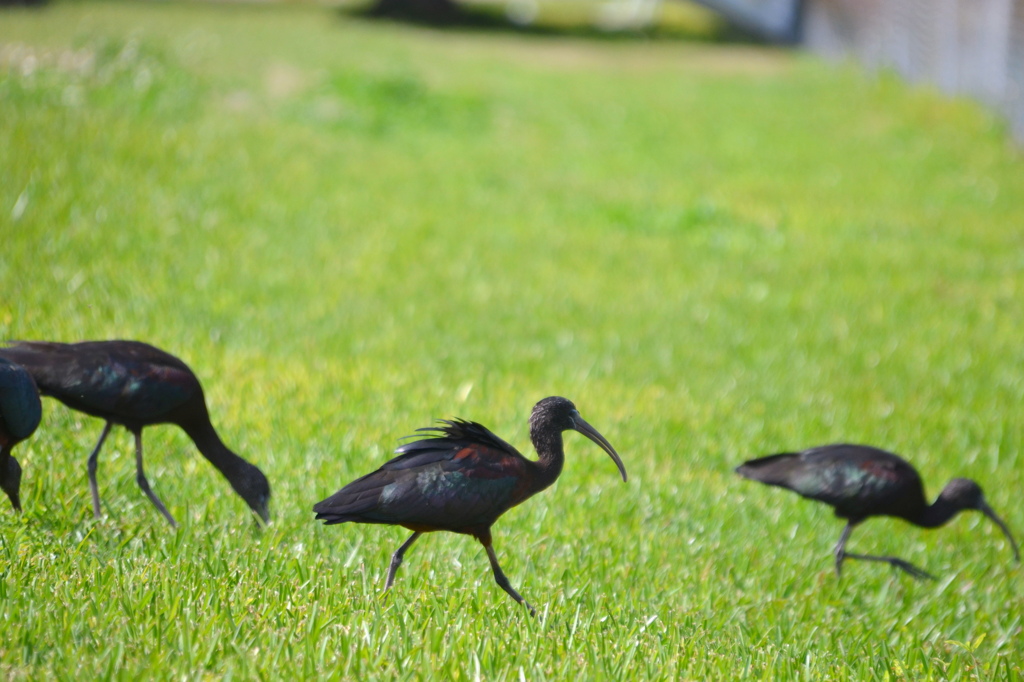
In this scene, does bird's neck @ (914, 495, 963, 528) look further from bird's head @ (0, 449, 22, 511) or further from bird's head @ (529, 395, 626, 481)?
bird's head @ (0, 449, 22, 511)

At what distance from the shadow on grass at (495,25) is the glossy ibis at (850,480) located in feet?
83.9

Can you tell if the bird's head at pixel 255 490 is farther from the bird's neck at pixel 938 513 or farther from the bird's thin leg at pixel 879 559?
the bird's neck at pixel 938 513

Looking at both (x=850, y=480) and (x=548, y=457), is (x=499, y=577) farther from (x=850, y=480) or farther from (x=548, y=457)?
(x=850, y=480)

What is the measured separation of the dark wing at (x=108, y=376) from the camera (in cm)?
377

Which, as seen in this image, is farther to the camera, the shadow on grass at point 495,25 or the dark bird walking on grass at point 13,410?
the shadow on grass at point 495,25

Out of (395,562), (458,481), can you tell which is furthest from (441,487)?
(395,562)

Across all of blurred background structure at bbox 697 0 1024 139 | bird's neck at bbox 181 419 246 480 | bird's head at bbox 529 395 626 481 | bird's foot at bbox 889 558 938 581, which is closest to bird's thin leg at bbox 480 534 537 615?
bird's head at bbox 529 395 626 481

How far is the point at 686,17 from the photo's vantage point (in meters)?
33.8

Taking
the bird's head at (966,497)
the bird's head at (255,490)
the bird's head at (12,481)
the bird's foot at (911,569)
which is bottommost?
the bird's foot at (911,569)

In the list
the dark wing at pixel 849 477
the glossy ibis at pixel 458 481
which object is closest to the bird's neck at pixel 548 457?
the glossy ibis at pixel 458 481

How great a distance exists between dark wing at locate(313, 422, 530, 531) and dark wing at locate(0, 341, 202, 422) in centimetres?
95

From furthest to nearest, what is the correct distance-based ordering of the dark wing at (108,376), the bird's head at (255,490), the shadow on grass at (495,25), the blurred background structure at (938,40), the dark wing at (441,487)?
the shadow on grass at (495,25) < the blurred background structure at (938,40) < the bird's head at (255,490) < the dark wing at (108,376) < the dark wing at (441,487)

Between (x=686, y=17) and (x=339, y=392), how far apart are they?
100.0ft

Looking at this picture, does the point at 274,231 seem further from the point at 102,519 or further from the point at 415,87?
the point at 415,87
